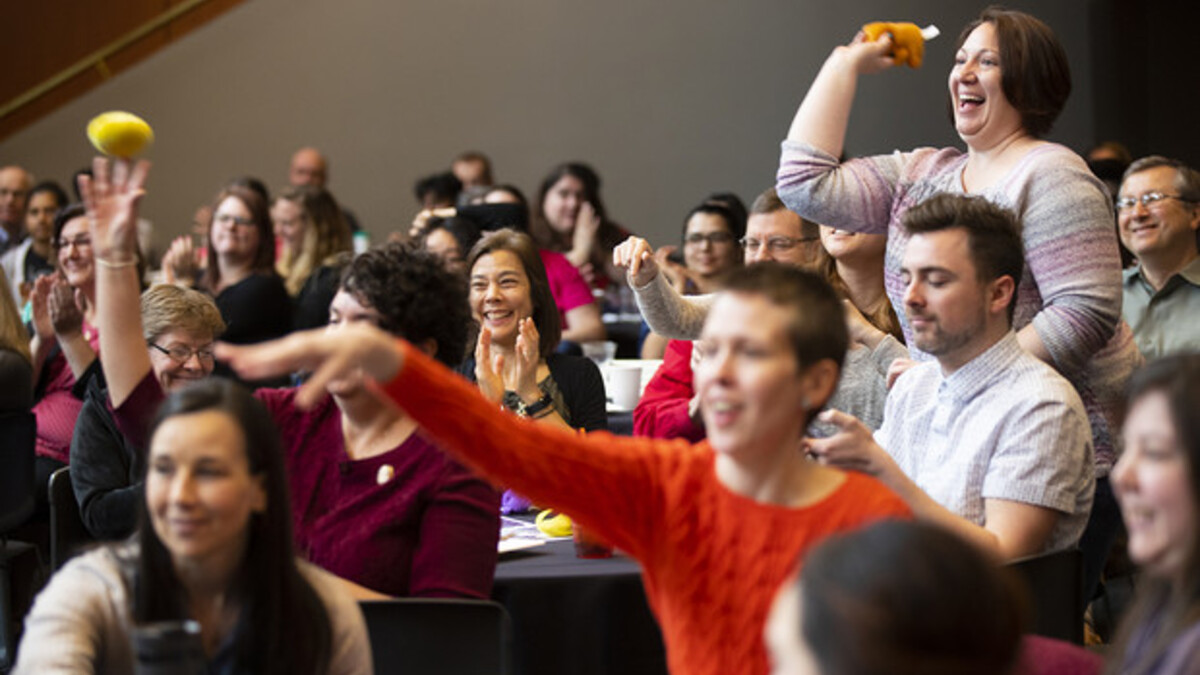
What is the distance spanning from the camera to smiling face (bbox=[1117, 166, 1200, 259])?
4.60 meters

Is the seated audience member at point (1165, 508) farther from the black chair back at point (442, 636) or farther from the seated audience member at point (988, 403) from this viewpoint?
the black chair back at point (442, 636)

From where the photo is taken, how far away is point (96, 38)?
8.83 metres

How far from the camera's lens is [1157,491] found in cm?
150

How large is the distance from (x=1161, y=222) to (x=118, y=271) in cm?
353

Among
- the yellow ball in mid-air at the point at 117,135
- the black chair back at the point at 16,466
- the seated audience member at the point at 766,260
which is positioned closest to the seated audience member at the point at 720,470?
the seated audience member at the point at 766,260

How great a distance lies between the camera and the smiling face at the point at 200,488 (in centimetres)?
179

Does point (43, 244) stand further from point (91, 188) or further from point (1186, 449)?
point (1186, 449)

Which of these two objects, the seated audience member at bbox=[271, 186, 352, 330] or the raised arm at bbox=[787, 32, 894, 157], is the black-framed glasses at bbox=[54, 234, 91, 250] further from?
the raised arm at bbox=[787, 32, 894, 157]

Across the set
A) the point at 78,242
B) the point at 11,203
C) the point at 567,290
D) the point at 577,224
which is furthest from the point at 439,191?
the point at 78,242

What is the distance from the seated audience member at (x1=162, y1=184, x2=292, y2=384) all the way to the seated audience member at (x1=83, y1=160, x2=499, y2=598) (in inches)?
118

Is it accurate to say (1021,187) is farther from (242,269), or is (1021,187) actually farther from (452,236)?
(242,269)

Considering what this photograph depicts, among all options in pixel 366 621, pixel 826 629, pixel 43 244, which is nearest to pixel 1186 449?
pixel 826 629

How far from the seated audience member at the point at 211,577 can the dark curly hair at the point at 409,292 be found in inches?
24.0

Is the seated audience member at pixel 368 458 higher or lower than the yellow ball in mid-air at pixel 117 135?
lower
